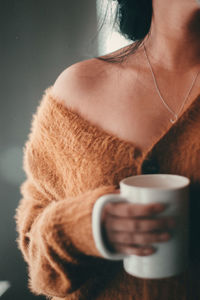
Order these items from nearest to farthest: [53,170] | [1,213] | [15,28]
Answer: [53,170]
[15,28]
[1,213]

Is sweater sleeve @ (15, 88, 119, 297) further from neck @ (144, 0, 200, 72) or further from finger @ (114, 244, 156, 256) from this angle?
neck @ (144, 0, 200, 72)

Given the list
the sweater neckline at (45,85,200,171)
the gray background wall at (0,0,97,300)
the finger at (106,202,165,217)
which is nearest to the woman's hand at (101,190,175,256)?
the finger at (106,202,165,217)

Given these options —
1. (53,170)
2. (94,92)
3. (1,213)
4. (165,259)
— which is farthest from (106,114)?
(1,213)

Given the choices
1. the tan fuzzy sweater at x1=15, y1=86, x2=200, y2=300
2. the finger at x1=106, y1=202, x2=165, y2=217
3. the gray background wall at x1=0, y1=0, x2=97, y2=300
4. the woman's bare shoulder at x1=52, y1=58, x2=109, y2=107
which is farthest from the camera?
the gray background wall at x1=0, y1=0, x2=97, y2=300

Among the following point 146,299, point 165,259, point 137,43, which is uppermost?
point 137,43

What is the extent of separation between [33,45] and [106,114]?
0.90m

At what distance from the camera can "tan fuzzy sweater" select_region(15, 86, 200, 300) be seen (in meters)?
0.44

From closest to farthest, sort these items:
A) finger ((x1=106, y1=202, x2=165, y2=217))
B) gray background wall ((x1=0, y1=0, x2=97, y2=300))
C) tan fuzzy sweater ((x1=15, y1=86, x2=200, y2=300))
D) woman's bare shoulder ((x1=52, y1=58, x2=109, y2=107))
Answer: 1. finger ((x1=106, y1=202, x2=165, y2=217))
2. tan fuzzy sweater ((x1=15, y1=86, x2=200, y2=300))
3. woman's bare shoulder ((x1=52, y1=58, x2=109, y2=107))
4. gray background wall ((x1=0, y1=0, x2=97, y2=300))

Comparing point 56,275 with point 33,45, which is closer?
point 56,275

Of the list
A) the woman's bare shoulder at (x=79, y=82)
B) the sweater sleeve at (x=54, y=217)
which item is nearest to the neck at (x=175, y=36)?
the woman's bare shoulder at (x=79, y=82)

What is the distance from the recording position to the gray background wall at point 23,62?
1262mm

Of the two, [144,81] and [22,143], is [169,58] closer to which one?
[144,81]

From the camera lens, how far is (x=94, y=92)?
0.57 m

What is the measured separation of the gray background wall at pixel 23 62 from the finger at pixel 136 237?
103 cm
